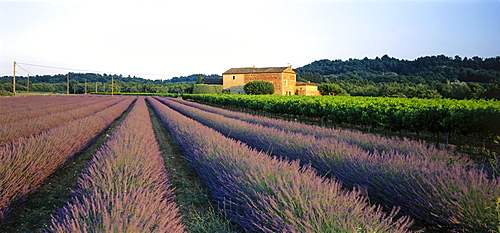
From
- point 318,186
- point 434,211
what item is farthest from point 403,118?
point 318,186

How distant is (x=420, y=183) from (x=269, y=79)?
159ft

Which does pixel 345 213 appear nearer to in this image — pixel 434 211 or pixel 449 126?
pixel 434 211

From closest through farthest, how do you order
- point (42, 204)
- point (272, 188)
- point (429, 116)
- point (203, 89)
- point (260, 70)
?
point (272, 188), point (42, 204), point (429, 116), point (203, 89), point (260, 70)

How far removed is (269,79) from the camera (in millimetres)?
50906

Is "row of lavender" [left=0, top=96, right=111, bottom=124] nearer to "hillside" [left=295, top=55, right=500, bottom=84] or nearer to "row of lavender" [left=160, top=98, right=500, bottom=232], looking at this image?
"row of lavender" [left=160, top=98, right=500, bottom=232]

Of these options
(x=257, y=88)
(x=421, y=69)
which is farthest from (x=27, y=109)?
(x=421, y=69)

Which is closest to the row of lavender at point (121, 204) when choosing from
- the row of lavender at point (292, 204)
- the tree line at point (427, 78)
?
the row of lavender at point (292, 204)

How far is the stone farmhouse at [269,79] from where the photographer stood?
5028 cm

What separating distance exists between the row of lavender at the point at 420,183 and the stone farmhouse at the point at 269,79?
45.7 metres

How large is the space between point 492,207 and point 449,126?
672 cm

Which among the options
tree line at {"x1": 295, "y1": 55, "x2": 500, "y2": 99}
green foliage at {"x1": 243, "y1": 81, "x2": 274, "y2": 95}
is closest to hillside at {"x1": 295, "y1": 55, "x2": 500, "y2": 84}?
tree line at {"x1": 295, "y1": 55, "x2": 500, "y2": 99}

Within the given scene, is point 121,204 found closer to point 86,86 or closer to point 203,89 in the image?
point 203,89

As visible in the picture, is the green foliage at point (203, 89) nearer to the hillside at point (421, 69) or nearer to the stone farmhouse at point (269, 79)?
the stone farmhouse at point (269, 79)

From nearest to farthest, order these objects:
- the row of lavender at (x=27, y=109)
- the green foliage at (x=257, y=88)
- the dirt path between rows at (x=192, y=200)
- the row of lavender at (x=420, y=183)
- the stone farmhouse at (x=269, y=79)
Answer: the row of lavender at (x=420, y=183)
the dirt path between rows at (x=192, y=200)
the row of lavender at (x=27, y=109)
the green foliage at (x=257, y=88)
the stone farmhouse at (x=269, y=79)
